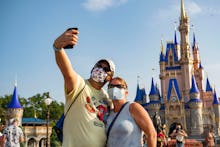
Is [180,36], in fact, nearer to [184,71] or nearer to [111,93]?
[184,71]

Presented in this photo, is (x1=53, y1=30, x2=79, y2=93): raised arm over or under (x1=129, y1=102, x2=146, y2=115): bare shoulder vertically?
over

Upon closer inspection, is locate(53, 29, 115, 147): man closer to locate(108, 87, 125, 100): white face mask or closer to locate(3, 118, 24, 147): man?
locate(108, 87, 125, 100): white face mask

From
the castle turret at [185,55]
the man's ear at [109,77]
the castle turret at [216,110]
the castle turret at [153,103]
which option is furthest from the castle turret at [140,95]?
the man's ear at [109,77]

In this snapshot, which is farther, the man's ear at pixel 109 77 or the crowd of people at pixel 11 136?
the crowd of people at pixel 11 136

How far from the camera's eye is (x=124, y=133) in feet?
8.80

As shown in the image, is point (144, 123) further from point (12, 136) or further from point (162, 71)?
point (162, 71)

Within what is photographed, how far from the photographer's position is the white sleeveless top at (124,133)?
268 centimetres

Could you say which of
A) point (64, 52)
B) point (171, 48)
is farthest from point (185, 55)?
point (64, 52)

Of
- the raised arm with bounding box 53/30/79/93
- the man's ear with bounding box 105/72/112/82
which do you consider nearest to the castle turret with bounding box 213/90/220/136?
the man's ear with bounding box 105/72/112/82

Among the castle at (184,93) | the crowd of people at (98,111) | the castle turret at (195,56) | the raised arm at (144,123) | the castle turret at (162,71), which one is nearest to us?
the crowd of people at (98,111)

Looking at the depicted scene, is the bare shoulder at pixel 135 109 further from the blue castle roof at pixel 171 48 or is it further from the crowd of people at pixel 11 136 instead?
the blue castle roof at pixel 171 48

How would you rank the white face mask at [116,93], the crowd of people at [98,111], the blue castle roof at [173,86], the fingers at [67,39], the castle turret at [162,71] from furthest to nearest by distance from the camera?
1. the castle turret at [162,71]
2. the blue castle roof at [173,86]
3. the white face mask at [116,93]
4. the crowd of people at [98,111]
5. the fingers at [67,39]

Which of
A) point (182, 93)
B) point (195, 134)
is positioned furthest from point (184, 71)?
point (195, 134)

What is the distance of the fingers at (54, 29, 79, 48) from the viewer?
2.50 metres
